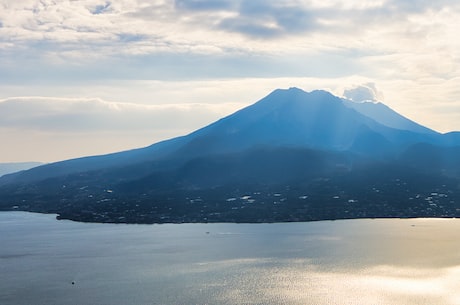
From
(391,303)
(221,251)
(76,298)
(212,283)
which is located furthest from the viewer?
(221,251)

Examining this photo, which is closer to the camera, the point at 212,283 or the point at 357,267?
the point at 212,283

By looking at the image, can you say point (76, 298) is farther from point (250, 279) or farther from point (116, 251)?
point (116, 251)

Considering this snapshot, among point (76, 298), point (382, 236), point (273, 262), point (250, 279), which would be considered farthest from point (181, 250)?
point (382, 236)

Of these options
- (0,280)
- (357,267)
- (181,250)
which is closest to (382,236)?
(357,267)

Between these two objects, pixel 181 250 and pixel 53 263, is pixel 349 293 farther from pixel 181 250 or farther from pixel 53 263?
pixel 53 263

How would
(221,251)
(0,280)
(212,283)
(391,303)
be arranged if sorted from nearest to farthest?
(391,303) → (212,283) → (0,280) → (221,251)

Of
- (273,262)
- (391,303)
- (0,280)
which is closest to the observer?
(391,303)
